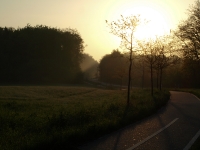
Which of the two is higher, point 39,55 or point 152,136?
point 39,55

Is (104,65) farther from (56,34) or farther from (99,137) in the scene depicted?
(99,137)

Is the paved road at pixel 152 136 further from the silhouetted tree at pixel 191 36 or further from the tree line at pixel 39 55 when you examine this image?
the tree line at pixel 39 55

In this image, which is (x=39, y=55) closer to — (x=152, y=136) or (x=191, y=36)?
(x=191, y=36)

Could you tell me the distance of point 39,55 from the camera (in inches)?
3066

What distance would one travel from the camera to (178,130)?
1257 centimetres

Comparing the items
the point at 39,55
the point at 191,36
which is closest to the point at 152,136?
the point at 191,36

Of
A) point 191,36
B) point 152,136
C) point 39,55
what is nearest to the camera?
point 152,136

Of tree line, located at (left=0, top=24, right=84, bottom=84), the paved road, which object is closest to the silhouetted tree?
the paved road

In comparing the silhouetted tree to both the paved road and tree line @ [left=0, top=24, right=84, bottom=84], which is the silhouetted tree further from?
tree line @ [left=0, top=24, right=84, bottom=84]

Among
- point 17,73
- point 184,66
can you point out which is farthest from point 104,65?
point 184,66

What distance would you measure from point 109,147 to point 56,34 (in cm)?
7390

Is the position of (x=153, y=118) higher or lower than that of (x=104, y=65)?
lower

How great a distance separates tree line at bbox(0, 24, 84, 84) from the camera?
74.5 m

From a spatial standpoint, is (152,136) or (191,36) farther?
(191,36)
